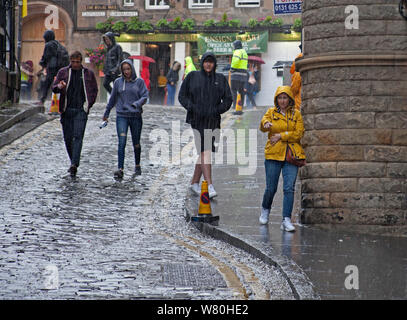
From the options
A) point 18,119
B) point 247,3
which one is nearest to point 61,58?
point 18,119

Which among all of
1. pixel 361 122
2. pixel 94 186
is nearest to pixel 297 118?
pixel 361 122

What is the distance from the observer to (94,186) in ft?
43.4

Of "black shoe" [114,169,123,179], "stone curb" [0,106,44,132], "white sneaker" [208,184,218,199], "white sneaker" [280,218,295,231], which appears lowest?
"white sneaker" [280,218,295,231]

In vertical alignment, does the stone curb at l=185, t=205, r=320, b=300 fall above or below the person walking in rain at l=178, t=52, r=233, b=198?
below

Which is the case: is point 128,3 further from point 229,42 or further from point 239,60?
point 239,60

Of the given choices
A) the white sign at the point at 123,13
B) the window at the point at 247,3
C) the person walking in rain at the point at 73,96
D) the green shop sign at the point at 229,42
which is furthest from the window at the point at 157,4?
the person walking in rain at the point at 73,96

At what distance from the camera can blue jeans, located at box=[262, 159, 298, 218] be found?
35.0 feet

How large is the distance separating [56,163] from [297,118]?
18.1 ft

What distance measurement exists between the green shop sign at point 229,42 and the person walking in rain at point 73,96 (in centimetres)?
2682

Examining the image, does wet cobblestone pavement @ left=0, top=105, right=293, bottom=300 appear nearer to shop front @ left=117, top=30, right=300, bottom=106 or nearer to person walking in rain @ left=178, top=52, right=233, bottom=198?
person walking in rain @ left=178, top=52, right=233, bottom=198

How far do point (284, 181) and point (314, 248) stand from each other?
1.59 metres

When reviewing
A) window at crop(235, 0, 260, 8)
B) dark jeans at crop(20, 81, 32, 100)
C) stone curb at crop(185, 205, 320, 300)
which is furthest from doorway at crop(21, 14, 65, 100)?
stone curb at crop(185, 205, 320, 300)

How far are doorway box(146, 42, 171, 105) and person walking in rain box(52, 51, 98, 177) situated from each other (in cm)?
2844
